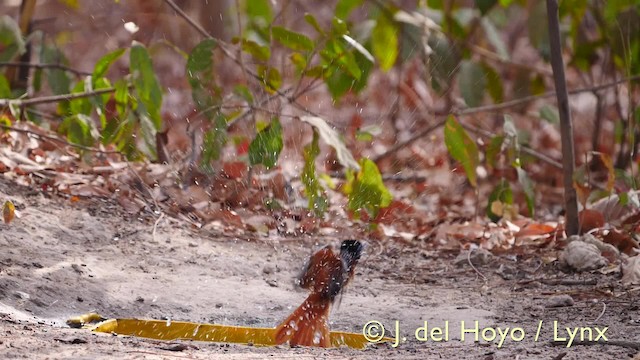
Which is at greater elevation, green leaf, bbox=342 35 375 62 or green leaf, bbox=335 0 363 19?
green leaf, bbox=335 0 363 19

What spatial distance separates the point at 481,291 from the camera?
3.24 metres

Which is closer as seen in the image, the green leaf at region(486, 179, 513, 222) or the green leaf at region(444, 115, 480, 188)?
the green leaf at region(444, 115, 480, 188)

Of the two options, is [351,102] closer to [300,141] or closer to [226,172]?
[300,141]

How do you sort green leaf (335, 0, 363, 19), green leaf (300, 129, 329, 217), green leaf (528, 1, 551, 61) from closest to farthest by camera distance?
green leaf (300, 129, 329, 217)
green leaf (335, 0, 363, 19)
green leaf (528, 1, 551, 61)

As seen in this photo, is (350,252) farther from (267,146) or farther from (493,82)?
(493,82)

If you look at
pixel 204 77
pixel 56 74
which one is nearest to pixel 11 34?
pixel 56 74

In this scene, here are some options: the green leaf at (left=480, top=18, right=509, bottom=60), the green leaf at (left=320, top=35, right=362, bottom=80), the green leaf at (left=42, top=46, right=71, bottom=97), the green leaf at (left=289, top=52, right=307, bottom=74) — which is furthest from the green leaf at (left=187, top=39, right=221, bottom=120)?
the green leaf at (left=480, top=18, right=509, bottom=60)

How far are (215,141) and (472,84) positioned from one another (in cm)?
127

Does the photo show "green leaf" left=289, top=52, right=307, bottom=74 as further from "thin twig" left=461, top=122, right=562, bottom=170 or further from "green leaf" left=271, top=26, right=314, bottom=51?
"thin twig" left=461, top=122, right=562, bottom=170

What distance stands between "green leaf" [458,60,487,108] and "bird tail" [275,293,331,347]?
2.06m

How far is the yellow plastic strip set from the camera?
8.67 feet

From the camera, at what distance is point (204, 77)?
4082 mm

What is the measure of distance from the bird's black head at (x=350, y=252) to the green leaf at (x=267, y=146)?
81 cm

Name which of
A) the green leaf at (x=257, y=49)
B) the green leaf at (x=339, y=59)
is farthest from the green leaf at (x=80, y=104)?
the green leaf at (x=339, y=59)
